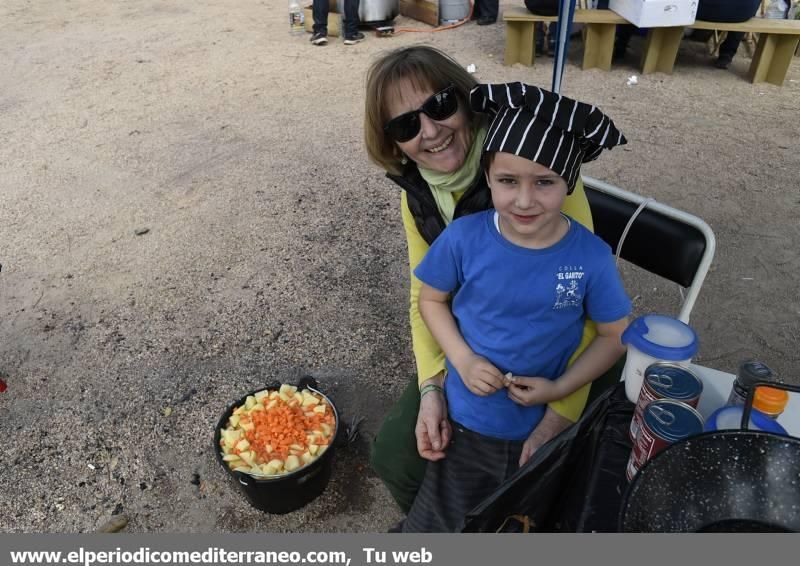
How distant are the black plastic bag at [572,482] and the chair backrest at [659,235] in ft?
2.00

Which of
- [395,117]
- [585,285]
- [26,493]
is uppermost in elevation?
[395,117]

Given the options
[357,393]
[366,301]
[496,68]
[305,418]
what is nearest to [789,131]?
[496,68]

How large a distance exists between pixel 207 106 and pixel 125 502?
4.63m

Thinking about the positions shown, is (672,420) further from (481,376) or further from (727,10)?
(727,10)

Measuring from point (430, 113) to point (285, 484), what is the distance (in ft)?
4.48

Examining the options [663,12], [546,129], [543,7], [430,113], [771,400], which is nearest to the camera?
[771,400]

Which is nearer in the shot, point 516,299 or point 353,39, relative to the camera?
point 516,299

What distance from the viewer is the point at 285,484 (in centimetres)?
213

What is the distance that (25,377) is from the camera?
3.06m

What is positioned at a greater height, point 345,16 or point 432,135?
point 432,135

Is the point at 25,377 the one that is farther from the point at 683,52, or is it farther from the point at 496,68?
the point at 683,52

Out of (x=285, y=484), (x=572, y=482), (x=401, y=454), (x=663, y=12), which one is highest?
(x=663, y=12)

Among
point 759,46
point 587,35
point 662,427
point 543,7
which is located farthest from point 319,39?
point 662,427

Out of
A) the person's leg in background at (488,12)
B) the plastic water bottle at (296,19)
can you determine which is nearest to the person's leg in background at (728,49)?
the person's leg in background at (488,12)
